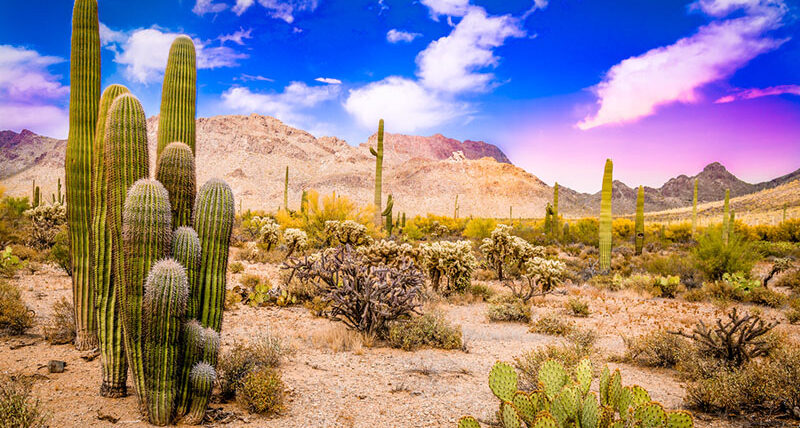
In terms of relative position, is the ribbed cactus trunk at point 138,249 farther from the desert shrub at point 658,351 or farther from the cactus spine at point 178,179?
the desert shrub at point 658,351

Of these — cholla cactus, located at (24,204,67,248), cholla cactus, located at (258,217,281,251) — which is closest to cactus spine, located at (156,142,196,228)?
cholla cactus, located at (258,217,281,251)

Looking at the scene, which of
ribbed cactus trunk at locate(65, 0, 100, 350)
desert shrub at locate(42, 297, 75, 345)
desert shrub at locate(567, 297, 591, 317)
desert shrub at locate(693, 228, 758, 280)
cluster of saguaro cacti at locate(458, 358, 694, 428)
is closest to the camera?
cluster of saguaro cacti at locate(458, 358, 694, 428)

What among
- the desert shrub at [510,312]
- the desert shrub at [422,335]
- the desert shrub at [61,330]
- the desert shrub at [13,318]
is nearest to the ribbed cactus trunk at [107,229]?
the desert shrub at [61,330]

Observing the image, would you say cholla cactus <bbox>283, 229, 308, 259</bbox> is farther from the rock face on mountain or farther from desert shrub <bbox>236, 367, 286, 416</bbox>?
the rock face on mountain

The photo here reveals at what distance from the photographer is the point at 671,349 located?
6.32 metres

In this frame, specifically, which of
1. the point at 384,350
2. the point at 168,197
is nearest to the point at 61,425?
the point at 168,197

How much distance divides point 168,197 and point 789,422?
247 inches

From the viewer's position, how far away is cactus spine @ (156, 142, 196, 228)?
4.35m

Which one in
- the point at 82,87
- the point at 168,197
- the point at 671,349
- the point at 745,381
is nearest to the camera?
the point at 168,197

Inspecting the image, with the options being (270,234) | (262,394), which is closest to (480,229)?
(270,234)

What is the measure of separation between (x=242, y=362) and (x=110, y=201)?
7.20 feet

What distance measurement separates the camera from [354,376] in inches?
217

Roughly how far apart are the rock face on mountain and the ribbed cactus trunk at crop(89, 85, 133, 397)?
2337 inches

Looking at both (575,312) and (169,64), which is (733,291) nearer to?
(575,312)
